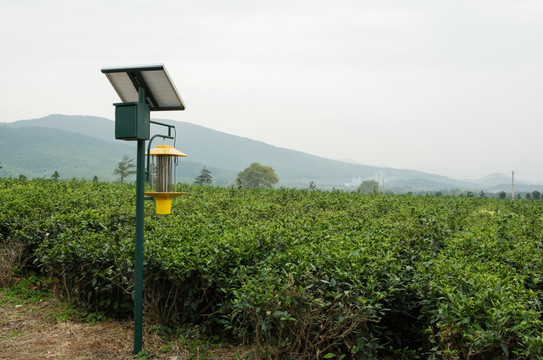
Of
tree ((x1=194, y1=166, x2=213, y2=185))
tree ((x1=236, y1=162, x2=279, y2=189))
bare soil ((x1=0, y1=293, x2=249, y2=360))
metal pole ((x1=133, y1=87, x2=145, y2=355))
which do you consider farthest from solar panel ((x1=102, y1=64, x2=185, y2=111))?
tree ((x1=236, y1=162, x2=279, y2=189))

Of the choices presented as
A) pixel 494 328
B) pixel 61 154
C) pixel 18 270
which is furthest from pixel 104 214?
pixel 61 154

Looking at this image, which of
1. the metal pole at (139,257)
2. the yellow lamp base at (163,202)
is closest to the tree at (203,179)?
the yellow lamp base at (163,202)

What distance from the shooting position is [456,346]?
271cm

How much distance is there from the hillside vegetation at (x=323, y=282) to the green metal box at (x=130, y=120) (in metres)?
1.12

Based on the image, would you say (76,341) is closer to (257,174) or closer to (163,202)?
(163,202)

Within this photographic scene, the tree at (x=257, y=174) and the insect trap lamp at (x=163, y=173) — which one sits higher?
the tree at (x=257, y=174)

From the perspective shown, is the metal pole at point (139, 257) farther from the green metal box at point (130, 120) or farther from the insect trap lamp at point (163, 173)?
the insect trap lamp at point (163, 173)

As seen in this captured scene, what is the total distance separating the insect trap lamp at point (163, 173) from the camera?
4.38 meters

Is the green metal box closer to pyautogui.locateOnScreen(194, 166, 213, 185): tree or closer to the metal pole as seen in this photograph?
the metal pole

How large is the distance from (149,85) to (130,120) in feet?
1.32

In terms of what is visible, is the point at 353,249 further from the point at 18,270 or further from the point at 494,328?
the point at 18,270

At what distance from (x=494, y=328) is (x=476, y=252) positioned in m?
1.70

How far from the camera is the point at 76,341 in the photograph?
4156mm

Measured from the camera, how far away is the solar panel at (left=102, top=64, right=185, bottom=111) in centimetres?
373
